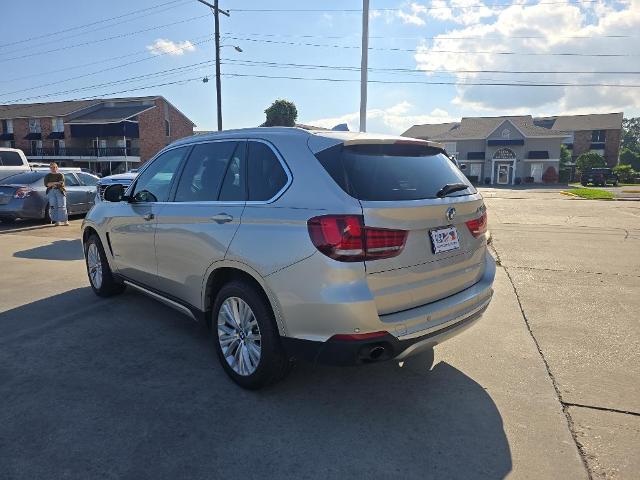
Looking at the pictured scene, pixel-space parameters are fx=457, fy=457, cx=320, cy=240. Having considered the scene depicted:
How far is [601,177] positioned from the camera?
4362 centimetres

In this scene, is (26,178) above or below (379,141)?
below

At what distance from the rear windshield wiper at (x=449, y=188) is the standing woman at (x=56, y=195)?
11173 millimetres

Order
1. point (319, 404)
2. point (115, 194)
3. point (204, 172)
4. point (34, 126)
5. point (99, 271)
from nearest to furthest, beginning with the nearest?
point (319, 404)
point (204, 172)
point (115, 194)
point (99, 271)
point (34, 126)

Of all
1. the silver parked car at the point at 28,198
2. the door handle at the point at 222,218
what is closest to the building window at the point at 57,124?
the silver parked car at the point at 28,198

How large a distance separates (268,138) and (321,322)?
1422 mm

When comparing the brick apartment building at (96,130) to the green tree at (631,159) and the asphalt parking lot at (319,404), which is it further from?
the green tree at (631,159)

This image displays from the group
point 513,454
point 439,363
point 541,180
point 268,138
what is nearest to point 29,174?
point 268,138

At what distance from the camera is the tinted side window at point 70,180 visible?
13.3 meters

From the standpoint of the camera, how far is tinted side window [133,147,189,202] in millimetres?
4195

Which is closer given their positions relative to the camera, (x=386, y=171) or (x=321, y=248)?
(x=321, y=248)

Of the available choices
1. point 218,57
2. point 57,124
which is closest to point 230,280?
point 218,57

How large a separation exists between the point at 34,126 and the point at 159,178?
5945 cm

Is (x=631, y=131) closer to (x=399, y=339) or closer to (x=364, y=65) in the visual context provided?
(x=364, y=65)

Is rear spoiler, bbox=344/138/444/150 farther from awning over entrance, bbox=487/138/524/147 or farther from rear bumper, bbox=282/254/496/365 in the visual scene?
awning over entrance, bbox=487/138/524/147
